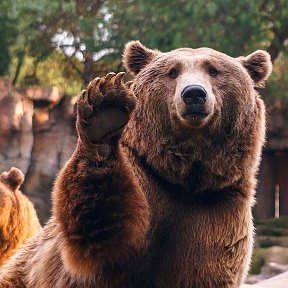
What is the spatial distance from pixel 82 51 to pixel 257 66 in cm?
1309

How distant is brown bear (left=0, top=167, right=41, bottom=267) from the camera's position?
6.49 metres

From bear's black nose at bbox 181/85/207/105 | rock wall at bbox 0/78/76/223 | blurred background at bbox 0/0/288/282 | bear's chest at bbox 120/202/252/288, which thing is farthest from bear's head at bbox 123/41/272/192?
rock wall at bbox 0/78/76/223

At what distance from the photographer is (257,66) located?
14.5ft

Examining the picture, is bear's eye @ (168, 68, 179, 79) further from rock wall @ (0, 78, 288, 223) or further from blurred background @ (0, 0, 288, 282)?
rock wall @ (0, 78, 288, 223)

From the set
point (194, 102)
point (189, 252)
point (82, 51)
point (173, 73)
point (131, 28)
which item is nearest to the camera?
point (194, 102)

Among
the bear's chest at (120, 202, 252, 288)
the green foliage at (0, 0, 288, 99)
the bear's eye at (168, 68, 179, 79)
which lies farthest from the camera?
the green foliage at (0, 0, 288, 99)

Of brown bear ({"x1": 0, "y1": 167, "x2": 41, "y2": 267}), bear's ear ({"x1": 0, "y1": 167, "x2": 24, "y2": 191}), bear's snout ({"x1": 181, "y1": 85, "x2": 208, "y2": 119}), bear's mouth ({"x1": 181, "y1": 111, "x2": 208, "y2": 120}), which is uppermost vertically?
bear's snout ({"x1": 181, "y1": 85, "x2": 208, "y2": 119})

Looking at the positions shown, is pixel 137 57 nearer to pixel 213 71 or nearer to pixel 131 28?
pixel 213 71

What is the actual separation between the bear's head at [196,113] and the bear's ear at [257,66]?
0.21m

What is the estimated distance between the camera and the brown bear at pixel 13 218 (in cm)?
649

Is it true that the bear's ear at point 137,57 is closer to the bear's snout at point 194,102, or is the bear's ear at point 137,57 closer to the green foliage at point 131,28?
the bear's snout at point 194,102

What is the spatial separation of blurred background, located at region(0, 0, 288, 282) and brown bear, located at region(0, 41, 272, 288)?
10081 mm

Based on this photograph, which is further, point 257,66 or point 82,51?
point 82,51

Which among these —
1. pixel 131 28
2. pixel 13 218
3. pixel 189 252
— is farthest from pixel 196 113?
pixel 131 28
